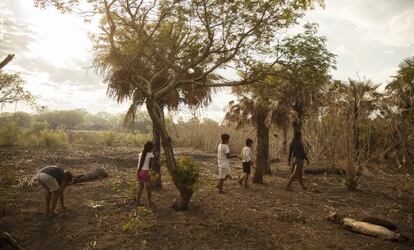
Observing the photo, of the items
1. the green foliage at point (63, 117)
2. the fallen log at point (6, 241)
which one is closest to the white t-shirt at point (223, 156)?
the fallen log at point (6, 241)

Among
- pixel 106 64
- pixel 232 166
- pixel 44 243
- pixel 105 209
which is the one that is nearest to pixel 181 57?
pixel 106 64

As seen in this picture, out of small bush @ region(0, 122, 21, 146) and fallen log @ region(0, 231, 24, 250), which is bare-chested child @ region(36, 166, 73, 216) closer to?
fallen log @ region(0, 231, 24, 250)

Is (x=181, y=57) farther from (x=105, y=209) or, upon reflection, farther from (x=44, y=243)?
(x=44, y=243)

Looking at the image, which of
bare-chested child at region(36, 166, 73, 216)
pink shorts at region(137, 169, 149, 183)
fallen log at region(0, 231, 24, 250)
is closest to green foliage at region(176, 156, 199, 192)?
pink shorts at region(137, 169, 149, 183)

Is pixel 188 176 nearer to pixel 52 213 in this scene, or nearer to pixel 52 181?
pixel 52 181

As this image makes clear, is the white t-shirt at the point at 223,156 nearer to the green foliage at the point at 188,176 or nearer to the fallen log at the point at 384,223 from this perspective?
the green foliage at the point at 188,176

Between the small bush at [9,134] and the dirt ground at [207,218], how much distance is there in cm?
1156

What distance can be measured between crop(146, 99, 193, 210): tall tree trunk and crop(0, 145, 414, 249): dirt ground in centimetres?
30

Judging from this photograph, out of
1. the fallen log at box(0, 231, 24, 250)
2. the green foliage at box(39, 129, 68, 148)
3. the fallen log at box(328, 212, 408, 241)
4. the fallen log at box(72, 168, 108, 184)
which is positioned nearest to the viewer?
the fallen log at box(0, 231, 24, 250)

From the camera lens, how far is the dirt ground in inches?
273

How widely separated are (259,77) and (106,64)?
501 centimetres

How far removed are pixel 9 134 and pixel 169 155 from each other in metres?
18.7

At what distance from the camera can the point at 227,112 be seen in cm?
1482

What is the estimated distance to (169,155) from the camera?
8.33 metres
